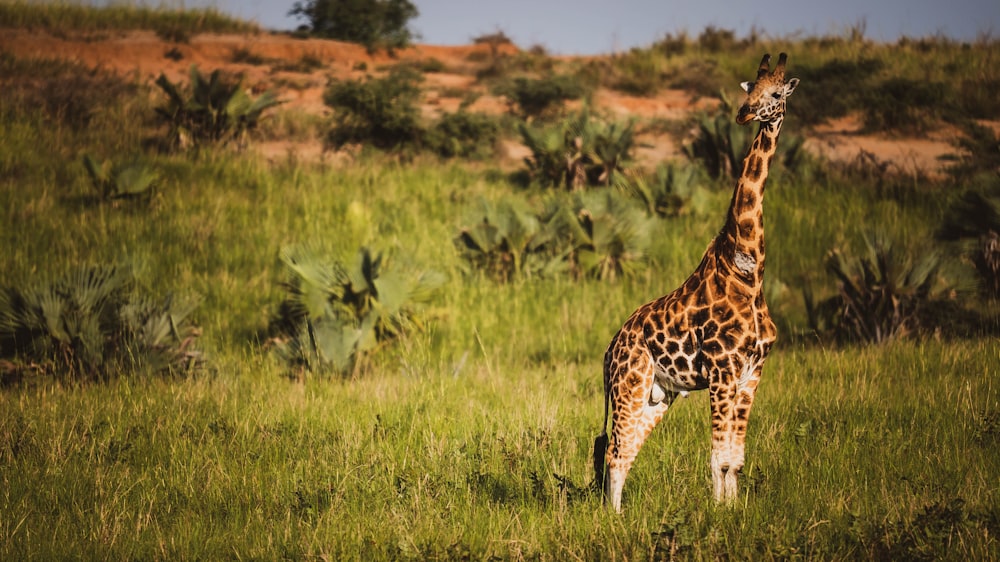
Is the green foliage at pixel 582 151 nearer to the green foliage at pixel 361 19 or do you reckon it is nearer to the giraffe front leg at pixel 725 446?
the giraffe front leg at pixel 725 446

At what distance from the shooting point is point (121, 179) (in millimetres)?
10047

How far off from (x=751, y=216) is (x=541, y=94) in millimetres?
15077

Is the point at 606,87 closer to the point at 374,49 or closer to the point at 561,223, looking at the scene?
the point at 374,49

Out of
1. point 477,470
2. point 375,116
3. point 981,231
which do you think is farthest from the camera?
point 375,116

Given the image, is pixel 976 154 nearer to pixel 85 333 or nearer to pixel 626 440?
pixel 626 440

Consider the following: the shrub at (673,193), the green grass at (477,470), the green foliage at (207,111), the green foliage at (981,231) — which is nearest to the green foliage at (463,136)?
the green foliage at (207,111)

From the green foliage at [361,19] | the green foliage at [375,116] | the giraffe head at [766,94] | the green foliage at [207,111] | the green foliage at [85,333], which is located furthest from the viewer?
the green foliage at [361,19]

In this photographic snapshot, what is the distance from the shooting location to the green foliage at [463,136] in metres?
14.9

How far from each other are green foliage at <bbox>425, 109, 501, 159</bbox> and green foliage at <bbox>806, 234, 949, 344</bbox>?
852 cm

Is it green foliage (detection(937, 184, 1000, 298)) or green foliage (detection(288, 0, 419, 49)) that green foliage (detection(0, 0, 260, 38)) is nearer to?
green foliage (detection(288, 0, 419, 49))

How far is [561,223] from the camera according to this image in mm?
9398

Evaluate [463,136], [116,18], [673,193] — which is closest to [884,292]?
[673,193]

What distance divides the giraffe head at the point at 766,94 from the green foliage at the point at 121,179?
8886 mm

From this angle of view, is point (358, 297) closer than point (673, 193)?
Yes
